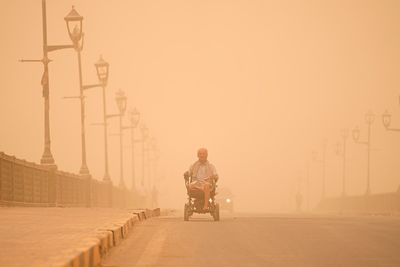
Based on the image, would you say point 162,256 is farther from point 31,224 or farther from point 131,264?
point 31,224

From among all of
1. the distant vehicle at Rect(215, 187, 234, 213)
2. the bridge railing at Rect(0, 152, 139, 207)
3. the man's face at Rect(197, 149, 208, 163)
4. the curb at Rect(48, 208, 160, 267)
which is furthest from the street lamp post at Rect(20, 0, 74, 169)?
the distant vehicle at Rect(215, 187, 234, 213)

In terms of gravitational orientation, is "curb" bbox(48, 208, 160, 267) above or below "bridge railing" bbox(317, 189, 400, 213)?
above

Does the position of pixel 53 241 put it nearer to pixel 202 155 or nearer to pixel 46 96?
pixel 202 155

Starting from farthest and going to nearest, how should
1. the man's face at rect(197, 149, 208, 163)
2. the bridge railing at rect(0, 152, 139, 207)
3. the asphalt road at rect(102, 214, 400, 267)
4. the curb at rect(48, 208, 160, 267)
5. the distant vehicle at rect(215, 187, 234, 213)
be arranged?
the distant vehicle at rect(215, 187, 234, 213) → the bridge railing at rect(0, 152, 139, 207) → the man's face at rect(197, 149, 208, 163) → the asphalt road at rect(102, 214, 400, 267) → the curb at rect(48, 208, 160, 267)

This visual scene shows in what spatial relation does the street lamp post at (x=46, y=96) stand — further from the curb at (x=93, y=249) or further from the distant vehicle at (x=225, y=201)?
the distant vehicle at (x=225, y=201)

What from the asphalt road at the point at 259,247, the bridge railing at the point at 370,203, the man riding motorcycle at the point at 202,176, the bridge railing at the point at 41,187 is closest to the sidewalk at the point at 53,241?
the asphalt road at the point at 259,247

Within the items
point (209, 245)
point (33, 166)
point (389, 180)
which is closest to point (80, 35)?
point (33, 166)

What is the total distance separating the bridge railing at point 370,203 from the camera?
50688mm

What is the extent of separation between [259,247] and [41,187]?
17.1 m

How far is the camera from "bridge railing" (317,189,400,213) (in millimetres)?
50688

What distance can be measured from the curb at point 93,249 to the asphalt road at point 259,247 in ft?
0.52

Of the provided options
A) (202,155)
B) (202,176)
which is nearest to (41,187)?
(202,176)

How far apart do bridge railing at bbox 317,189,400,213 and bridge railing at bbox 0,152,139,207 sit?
14.3 meters

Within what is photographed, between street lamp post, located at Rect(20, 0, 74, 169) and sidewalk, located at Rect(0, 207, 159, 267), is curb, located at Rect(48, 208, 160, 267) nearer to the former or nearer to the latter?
sidewalk, located at Rect(0, 207, 159, 267)
